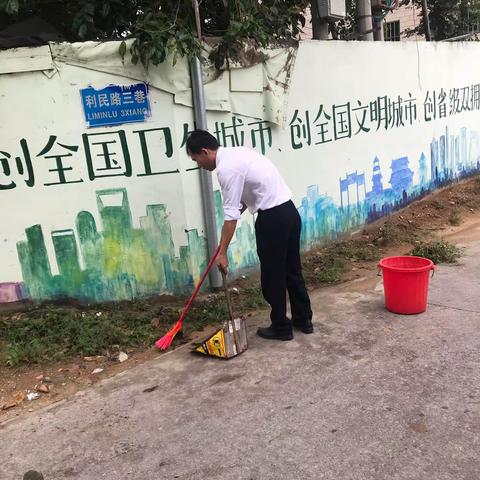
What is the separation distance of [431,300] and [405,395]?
1.64 metres

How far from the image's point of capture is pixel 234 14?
170 inches

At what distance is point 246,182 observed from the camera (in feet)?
11.3

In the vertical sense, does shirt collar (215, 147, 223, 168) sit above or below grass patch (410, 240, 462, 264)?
above

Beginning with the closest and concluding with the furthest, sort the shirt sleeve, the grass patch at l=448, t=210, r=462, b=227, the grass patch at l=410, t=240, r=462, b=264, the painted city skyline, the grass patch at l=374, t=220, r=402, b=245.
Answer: the shirt sleeve → the painted city skyline → the grass patch at l=410, t=240, r=462, b=264 → the grass patch at l=374, t=220, r=402, b=245 → the grass patch at l=448, t=210, r=462, b=227

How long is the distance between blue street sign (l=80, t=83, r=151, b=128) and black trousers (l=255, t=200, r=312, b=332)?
137cm

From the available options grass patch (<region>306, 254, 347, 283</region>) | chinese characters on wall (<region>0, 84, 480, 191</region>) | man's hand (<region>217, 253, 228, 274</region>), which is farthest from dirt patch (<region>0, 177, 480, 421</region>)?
chinese characters on wall (<region>0, 84, 480, 191</region>)

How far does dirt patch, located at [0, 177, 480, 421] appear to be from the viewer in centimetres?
345

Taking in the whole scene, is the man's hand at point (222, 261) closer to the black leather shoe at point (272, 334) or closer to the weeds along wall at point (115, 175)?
the black leather shoe at point (272, 334)

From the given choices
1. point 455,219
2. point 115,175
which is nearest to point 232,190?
point 115,175

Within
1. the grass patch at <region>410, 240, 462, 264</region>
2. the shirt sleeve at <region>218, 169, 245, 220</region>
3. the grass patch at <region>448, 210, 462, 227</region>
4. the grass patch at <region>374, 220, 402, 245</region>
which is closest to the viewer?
the shirt sleeve at <region>218, 169, 245, 220</region>

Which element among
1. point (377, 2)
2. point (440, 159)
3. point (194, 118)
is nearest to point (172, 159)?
point (194, 118)

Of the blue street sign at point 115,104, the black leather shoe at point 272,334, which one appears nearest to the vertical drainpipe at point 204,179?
the blue street sign at point 115,104

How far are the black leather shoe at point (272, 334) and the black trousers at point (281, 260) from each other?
0.11ft

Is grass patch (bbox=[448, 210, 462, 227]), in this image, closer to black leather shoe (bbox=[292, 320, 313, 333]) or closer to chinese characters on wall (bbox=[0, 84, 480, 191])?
chinese characters on wall (bbox=[0, 84, 480, 191])
